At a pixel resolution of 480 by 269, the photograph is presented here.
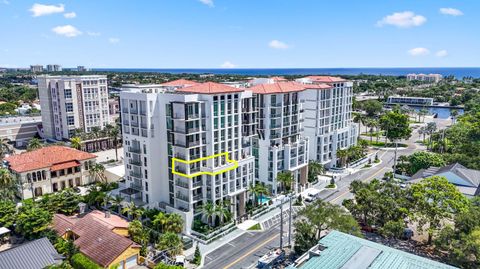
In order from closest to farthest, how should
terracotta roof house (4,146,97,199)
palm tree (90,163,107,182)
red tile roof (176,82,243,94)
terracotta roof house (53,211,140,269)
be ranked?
terracotta roof house (53,211,140,269) < red tile roof (176,82,243,94) < terracotta roof house (4,146,97,199) < palm tree (90,163,107,182)

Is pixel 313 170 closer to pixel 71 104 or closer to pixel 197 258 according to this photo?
pixel 197 258

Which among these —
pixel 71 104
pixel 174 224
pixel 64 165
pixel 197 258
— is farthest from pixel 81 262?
pixel 71 104

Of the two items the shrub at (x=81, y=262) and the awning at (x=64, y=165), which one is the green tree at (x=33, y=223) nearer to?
the shrub at (x=81, y=262)

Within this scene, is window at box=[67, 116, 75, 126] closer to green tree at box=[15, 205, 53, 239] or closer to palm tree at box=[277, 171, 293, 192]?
green tree at box=[15, 205, 53, 239]

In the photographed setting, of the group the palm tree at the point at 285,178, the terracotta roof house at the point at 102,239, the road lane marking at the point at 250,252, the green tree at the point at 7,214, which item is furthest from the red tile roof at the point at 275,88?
the green tree at the point at 7,214

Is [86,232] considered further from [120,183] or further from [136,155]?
[120,183]

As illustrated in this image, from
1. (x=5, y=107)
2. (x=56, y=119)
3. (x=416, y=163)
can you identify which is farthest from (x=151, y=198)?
(x=5, y=107)

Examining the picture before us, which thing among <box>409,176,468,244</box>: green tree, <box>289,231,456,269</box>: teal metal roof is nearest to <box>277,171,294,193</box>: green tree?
<box>409,176,468,244</box>: green tree
